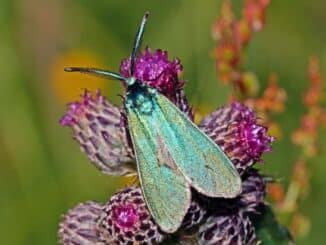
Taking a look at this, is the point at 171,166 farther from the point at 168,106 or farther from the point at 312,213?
the point at 312,213

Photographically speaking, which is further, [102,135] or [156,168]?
[102,135]

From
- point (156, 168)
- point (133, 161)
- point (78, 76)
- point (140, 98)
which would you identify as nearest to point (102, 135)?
point (133, 161)

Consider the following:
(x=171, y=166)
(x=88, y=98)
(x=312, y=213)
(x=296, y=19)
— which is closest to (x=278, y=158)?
(x=312, y=213)

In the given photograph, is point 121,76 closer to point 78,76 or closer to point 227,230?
point 227,230

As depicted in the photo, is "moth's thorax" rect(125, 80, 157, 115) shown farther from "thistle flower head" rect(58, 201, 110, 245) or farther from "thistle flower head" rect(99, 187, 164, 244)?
"thistle flower head" rect(58, 201, 110, 245)

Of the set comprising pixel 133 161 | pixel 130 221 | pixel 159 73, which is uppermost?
pixel 159 73

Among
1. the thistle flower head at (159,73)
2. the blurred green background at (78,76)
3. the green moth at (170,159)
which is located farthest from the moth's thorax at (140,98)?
the blurred green background at (78,76)
